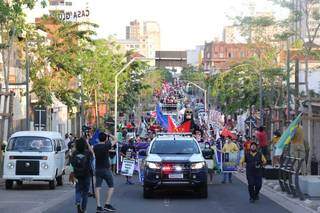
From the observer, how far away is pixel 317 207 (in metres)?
17.8

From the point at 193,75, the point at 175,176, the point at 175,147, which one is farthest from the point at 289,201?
the point at 193,75

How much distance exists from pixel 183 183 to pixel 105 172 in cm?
376

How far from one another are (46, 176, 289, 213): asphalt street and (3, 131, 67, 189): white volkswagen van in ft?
8.17

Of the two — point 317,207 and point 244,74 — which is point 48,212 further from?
point 244,74

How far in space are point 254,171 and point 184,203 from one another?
219cm

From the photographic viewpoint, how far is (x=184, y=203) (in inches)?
761

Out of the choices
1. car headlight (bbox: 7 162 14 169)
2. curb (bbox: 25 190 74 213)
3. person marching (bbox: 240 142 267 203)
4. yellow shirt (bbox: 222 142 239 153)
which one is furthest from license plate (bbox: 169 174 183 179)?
yellow shirt (bbox: 222 142 239 153)

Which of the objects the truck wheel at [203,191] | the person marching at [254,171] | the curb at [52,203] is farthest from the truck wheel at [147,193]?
the person marching at [254,171]

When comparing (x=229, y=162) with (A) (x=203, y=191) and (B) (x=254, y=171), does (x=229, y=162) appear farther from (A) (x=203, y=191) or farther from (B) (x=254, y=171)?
(B) (x=254, y=171)

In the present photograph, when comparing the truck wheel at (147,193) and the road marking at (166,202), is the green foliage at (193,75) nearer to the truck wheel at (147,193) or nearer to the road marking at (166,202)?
the truck wheel at (147,193)

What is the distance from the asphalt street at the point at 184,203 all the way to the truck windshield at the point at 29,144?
294 cm

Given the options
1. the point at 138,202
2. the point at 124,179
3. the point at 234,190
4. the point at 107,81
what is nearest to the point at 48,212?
the point at 138,202

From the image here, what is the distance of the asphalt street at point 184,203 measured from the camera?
1766 centimetres

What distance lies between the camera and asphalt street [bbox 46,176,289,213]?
57.9 feet
